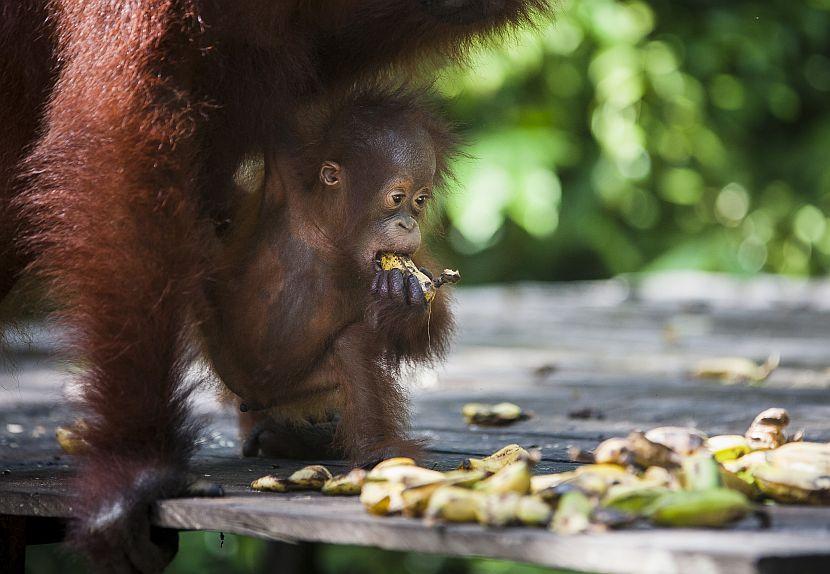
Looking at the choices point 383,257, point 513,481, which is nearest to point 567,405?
point 383,257

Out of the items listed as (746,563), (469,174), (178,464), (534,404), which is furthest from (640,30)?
(746,563)

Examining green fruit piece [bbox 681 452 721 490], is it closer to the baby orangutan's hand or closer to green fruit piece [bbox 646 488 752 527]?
green fruit piece [bbox 646 488 752 527]

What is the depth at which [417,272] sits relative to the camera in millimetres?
2609

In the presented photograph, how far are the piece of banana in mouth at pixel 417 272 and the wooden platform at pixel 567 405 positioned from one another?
1.15 feet

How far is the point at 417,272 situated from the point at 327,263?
0.20 meters

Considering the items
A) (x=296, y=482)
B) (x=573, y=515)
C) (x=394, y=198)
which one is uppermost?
(x=394, y=198)

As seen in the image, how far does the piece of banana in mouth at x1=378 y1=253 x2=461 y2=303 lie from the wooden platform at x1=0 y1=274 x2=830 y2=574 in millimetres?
349

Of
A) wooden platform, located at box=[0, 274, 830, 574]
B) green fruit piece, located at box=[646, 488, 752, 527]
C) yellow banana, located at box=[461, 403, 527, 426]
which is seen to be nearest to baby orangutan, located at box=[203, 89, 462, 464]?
wooden platform, located at box=[0, 274, 830, 574]

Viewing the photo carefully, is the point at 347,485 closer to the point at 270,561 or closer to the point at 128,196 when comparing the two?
the point at 128,196

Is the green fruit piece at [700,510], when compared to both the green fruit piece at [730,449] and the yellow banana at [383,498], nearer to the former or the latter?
the yellow banana at [383,498]

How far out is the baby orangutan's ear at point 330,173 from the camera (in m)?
2.68

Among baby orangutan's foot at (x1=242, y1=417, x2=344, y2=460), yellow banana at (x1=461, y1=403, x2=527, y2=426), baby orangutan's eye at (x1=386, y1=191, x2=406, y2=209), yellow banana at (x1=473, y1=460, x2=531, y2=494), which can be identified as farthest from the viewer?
yellow banana at (x1=461, y1=403, x2=527, y2=426)

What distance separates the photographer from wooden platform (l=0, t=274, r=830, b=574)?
168 cm

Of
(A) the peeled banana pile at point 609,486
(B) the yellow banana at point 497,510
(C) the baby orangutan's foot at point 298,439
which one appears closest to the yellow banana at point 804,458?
(A) the peeled banana pile at point 609,486
